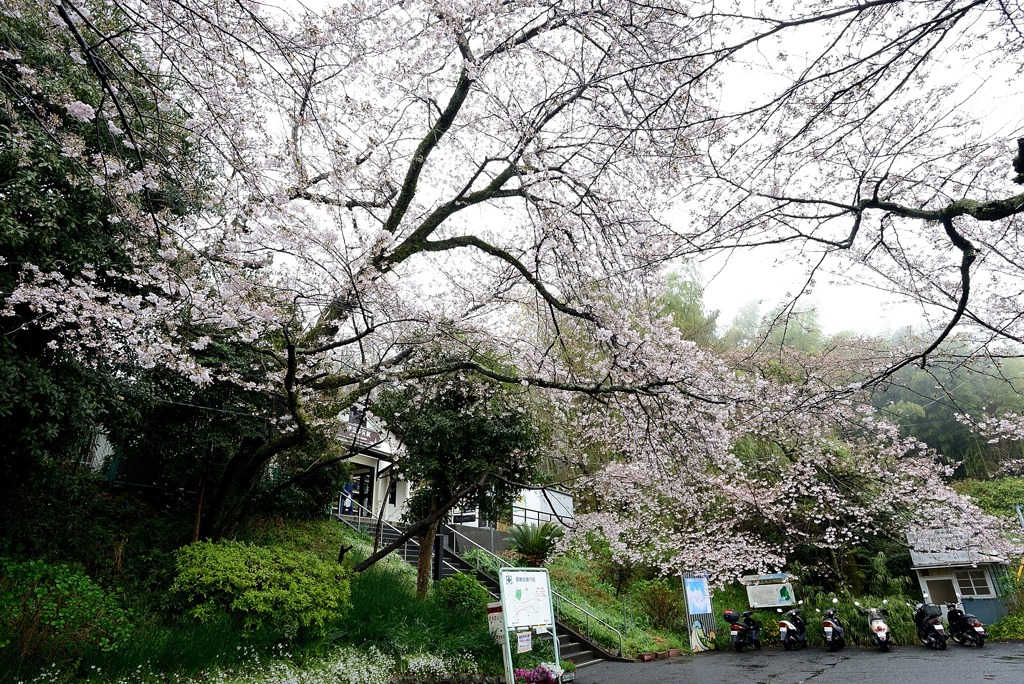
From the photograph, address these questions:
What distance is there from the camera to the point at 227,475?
8.16 metres

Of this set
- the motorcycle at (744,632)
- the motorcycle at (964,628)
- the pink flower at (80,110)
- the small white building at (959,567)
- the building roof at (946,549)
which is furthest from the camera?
the small white building at (959,567)

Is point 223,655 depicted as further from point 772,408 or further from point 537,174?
point 772,408

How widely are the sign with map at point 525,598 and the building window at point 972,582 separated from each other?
12.9m

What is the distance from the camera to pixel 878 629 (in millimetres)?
10633

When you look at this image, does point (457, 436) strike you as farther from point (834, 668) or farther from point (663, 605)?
point (663, 605)

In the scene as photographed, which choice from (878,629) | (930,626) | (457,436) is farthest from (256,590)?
(930,626)

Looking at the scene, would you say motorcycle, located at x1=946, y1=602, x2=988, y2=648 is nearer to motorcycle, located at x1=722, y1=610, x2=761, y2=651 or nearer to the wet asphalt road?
the wet asphalt road

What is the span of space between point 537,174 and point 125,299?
15.1ft

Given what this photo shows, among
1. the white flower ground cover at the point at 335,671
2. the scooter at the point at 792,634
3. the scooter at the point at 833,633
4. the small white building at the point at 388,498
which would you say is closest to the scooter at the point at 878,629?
the scooter at the point at 833,633

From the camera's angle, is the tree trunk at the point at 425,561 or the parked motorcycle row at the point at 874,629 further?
the parked motorcycle row at the point at 874,629

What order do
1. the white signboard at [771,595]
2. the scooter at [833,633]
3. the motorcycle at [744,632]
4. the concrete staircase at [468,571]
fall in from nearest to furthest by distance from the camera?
the concrete staircase at [468,571]
the scooter at [833,633]
the motorcycle at [744,632]
the white signboard at [771,595]

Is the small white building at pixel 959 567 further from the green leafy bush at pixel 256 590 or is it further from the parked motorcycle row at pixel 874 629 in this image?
the green leafy bush at pixel 256 590

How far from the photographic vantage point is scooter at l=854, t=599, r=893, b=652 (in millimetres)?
10586

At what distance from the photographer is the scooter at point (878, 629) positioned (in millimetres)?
10586
